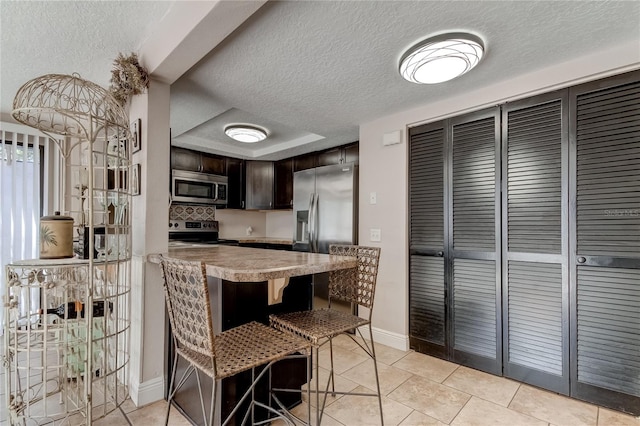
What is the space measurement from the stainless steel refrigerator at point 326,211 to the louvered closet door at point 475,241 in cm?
102

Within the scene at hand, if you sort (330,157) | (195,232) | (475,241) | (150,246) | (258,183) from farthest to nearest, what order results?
1. (258,183)
2. (195,232)
3. (330,157)
4. (475,241)
5. (150,246)

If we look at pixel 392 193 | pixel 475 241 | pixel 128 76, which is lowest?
pixel 475 241

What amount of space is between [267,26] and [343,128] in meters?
1.77

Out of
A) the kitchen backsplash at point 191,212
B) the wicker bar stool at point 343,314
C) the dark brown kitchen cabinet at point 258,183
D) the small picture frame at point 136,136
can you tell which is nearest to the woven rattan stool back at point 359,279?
the wicker bar stool at point 343,314

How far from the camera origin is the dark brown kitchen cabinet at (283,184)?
4457mm

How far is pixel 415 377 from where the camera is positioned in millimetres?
2193

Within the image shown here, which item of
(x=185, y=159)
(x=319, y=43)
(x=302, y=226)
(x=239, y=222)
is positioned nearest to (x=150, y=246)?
(x=319, y=43)

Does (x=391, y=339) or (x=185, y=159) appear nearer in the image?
(x=391, y=339)

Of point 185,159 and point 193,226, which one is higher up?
point 185,159

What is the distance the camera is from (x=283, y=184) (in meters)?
4.54

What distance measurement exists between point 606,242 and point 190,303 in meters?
2.38

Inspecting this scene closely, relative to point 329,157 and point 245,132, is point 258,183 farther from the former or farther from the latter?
point 245,132

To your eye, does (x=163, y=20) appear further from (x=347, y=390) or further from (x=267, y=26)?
(x=347, y=390)

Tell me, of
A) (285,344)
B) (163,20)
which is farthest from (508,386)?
(163,20)
